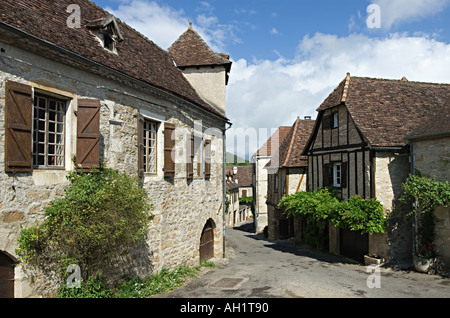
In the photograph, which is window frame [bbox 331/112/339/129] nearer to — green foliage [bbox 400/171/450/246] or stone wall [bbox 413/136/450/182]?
stone wall [bbox 413/136/450/182]

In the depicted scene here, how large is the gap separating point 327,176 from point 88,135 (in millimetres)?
11958

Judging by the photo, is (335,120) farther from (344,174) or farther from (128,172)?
(128,172)

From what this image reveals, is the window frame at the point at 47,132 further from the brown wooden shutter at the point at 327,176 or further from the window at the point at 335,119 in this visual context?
the brown wooden shutter at the point at 327,176

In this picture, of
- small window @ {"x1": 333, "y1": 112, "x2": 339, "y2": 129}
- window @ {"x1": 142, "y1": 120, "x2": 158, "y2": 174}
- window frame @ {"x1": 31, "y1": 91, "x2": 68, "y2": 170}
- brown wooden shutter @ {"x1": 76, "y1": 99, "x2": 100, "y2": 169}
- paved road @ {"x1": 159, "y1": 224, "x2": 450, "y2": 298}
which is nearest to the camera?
window frame @ {"x1": 31, "y1": 91, "x2": 68, "y2": 170}

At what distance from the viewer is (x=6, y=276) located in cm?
545

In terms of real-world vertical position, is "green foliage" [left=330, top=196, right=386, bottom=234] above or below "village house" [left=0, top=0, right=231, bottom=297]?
below

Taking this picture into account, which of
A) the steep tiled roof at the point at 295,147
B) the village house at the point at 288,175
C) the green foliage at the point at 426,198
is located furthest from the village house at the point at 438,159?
the village house at the point at 288,175

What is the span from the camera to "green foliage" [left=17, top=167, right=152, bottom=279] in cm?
587

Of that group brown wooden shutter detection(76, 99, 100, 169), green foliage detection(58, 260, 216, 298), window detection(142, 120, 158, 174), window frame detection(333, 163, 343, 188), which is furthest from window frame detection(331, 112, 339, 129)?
brown wooden shutter detection(76, 99, 100, 169)

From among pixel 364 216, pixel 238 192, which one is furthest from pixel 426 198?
pixel 238 192

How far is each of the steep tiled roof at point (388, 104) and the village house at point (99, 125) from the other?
5.65m

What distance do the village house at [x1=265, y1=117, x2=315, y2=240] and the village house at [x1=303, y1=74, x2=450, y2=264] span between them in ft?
9.31
